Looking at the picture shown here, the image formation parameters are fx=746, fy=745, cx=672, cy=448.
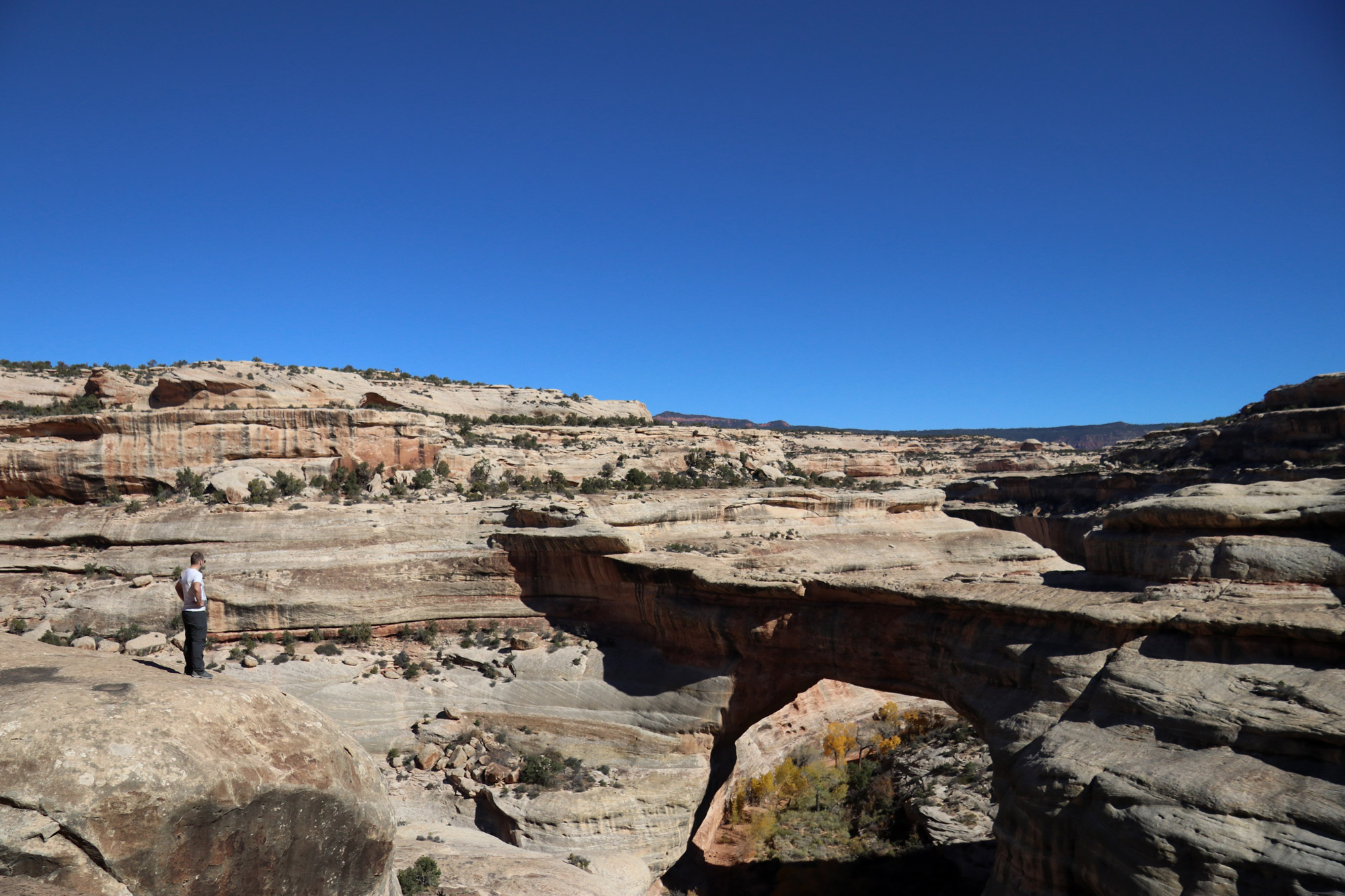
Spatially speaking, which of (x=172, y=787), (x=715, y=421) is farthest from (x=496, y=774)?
(x=715, y=421)

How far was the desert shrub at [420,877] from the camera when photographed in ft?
39.3

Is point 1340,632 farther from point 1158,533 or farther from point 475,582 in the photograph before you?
point 475,582

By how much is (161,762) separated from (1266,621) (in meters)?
14.0

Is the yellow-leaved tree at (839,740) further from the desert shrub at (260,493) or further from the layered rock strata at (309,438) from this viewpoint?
the desert shrub at (260,493)

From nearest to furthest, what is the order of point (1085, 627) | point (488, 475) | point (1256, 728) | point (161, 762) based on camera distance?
1. point (161, 762)
2. point (1256, 728)
3. point (1085, 627)
4. point (488, 475)

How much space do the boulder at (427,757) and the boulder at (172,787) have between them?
8.52m

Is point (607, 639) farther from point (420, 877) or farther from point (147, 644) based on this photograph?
point (147, 644)

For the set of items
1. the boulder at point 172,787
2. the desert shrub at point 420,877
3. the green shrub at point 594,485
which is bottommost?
the desert shrub at point 420,877

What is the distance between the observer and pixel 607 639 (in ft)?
71.8

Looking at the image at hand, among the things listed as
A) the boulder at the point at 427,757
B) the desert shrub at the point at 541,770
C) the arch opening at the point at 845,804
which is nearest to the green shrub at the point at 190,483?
the boulder at the point at 427,757

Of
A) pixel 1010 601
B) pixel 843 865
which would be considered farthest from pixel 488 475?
pixel 1010 601

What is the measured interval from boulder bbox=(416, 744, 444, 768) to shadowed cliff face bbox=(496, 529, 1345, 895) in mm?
8446

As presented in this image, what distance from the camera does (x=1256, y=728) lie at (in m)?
9.76

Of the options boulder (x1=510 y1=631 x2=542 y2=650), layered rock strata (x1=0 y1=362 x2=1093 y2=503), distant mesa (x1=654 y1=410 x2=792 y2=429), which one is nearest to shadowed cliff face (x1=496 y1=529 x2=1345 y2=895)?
boulder (x1=510 y1=631 x2=542 y2=650)
